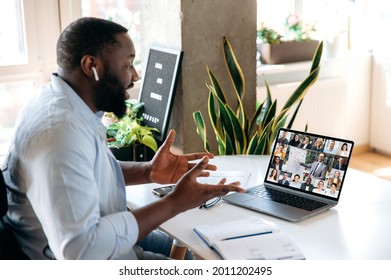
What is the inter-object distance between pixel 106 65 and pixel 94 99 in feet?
0.38

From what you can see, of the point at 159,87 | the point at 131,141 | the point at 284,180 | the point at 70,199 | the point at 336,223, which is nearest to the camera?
the point at 70,199

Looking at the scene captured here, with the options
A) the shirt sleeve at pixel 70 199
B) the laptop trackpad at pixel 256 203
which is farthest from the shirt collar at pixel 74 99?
the laptop trackpad at pixel 256 203

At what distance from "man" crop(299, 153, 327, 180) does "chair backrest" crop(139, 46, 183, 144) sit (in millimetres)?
1277

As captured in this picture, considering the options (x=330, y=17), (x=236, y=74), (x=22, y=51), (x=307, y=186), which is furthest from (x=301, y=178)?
(x=330, y=17)

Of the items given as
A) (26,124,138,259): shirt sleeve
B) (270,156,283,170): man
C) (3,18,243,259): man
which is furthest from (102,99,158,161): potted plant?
(26,124,138,259): shirt sleeve

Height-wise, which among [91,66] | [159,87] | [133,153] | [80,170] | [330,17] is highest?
[91,66]

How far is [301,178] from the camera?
2232mm

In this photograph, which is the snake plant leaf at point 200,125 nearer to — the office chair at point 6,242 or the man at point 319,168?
the man at point 319,168

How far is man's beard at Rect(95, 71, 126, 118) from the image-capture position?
74.7 inches

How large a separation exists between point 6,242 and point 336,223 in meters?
1.05

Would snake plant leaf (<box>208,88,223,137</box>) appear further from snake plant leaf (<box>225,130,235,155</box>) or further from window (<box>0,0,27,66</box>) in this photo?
window (<box>0,0,27,66</box>)

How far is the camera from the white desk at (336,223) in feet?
5.91

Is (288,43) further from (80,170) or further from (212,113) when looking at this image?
(80,170)
